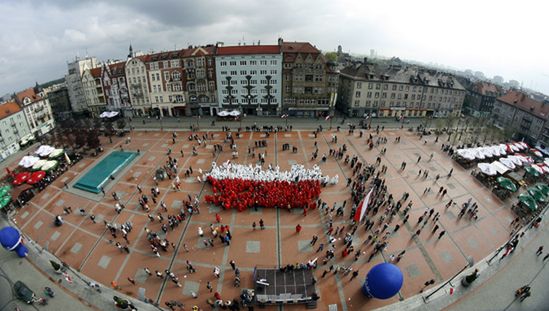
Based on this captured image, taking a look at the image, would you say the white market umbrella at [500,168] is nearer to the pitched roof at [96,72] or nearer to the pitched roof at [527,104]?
the pitched roof at [527,104]

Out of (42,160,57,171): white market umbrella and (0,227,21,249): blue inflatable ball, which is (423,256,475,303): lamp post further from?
(42,160,57,171): white market umbrella

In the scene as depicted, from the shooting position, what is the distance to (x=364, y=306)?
21.9m

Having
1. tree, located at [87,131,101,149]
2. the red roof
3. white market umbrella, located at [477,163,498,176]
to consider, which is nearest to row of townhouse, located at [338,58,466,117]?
the red roof

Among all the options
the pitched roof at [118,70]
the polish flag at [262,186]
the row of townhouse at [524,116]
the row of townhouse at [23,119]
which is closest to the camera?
the polish flag at [262,186]

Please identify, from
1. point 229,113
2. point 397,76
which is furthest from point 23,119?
point 397,76

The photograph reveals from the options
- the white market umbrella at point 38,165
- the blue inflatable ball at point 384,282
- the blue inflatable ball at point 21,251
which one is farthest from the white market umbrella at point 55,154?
the blue inflatable ball at point 384,282

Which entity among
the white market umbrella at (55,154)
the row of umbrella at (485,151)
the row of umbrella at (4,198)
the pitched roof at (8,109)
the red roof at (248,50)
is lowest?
the row of umbrella at (4,198)

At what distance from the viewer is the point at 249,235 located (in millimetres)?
28938

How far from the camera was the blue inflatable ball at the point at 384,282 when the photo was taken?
2041cm

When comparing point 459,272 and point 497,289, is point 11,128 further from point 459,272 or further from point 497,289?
point 497,289

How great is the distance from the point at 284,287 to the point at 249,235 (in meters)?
7.75

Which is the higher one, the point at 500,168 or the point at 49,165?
the point at 500,168

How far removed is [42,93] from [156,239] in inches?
2654

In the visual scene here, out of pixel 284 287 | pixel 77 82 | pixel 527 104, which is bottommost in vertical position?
pixel 284 287
